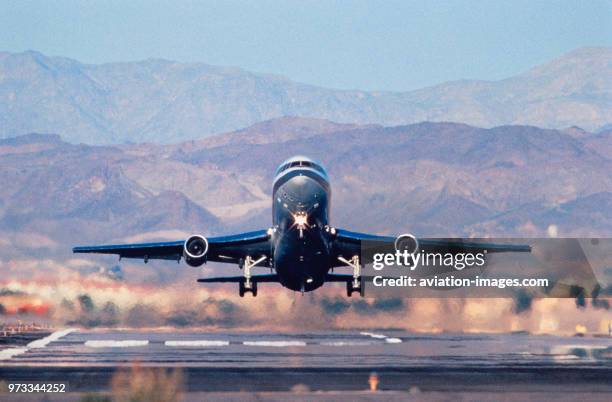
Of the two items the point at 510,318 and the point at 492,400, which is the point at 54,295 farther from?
the point at 492,400

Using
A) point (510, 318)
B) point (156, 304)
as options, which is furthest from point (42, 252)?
point (510, 318)

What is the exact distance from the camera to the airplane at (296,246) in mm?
63094

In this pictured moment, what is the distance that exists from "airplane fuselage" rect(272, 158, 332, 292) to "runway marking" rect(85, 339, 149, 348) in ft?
62.3

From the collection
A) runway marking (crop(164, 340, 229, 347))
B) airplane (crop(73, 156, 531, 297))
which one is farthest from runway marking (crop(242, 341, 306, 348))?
airplane (crop(73, 156, 531, 297))

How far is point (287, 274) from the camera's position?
66.5m

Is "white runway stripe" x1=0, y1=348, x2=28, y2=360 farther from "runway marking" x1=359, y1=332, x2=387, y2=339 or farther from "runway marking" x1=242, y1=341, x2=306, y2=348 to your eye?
"runway marking" x1=359, y1=332, x2=387, y2=339

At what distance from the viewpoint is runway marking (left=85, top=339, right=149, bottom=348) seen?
267ft

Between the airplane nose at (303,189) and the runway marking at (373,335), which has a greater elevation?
the runway marking at (373,335)

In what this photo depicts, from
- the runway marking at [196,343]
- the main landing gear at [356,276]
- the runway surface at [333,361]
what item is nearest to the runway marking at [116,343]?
the runway surface at [333,361]

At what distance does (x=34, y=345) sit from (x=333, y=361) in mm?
22622

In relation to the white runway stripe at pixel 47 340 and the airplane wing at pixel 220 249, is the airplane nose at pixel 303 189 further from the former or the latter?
the white runway stripe at pixel 47 340

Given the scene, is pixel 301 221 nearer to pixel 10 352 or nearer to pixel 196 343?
pixel 10 352

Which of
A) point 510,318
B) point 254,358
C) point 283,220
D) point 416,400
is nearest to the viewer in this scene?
point 416,400

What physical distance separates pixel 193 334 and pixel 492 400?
Result: 5232cm
